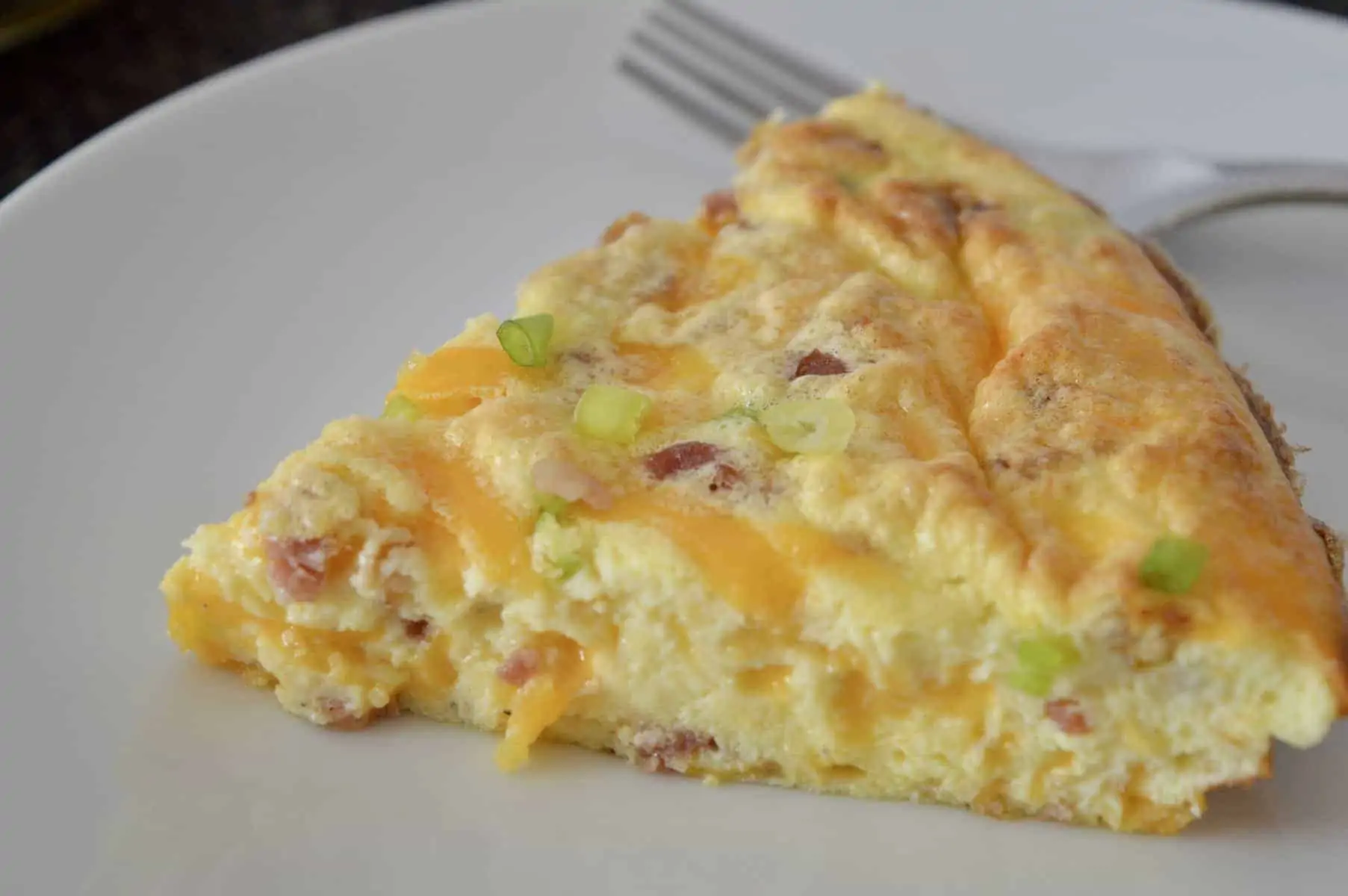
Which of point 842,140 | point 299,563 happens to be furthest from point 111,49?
point 299,563

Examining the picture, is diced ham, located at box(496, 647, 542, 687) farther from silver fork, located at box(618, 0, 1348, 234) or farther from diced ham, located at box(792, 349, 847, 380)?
silver fork, located at box(618, 0, 1348, 234)

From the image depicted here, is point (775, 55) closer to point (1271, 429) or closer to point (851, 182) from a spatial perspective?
point (851, 182)

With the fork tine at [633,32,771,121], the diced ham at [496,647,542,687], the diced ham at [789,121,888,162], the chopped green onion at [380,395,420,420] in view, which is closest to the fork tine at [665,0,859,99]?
the fork tine at [633,32,771,121]

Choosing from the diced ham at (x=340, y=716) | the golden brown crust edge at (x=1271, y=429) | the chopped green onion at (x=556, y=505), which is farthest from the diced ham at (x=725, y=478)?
the golden brown crust edge at (x=1271, y=429)

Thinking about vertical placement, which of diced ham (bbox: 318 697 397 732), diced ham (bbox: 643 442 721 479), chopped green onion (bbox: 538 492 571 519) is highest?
diced ham (bbox: 643 442 721 479)

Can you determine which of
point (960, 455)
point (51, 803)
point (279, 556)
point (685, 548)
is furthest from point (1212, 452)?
point (51, 803)

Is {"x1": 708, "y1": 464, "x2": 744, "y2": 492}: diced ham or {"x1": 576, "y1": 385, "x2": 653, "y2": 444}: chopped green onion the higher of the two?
{"x1": 576, "y1": 385, "x2": 653, "y2": 444}: chopped green onion

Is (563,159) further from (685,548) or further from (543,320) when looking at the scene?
(685,548)

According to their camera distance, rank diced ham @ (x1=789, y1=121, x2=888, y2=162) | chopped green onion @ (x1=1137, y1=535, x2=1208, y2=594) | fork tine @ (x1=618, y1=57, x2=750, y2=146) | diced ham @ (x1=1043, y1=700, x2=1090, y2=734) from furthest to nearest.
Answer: fork tine @ (x1=618, y1=57, x2=750, y2=146) → diced ham @ (x1=789, y1=121, x2=888, y2=162) → diced ham @ (x1=1043, y1=700, x2=1090, y2=734) → chopped green onion @ (x1=1137, y1=535, x2=1208, y2=594)
